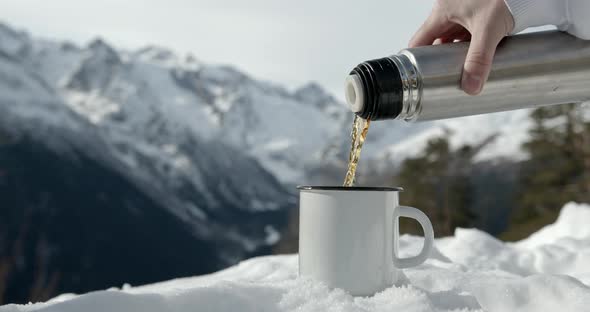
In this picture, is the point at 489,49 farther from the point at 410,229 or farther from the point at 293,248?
the point at 293,248

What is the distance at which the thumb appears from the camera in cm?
103

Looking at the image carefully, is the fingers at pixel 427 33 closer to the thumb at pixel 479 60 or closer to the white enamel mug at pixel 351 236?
the thumb at pixel 479 60

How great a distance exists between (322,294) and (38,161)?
77175mm

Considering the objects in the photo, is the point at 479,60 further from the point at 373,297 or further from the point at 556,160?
the point at 556,160

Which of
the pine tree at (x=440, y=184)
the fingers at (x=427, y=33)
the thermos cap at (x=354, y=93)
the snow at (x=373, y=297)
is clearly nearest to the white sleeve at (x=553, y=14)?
the fingers at (x=427, y=33)

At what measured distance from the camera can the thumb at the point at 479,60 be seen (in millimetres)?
1025

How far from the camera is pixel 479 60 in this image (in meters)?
1.03

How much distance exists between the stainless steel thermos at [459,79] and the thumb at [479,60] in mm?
44

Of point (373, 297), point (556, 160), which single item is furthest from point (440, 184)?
point (373, 297)

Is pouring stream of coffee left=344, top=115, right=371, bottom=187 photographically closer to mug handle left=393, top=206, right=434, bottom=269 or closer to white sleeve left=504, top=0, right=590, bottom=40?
mug handle left=393, top=206, right=434, bottom=269

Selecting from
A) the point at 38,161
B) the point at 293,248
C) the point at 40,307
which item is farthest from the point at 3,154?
the point at 40,307

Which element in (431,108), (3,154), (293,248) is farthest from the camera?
(3,154)

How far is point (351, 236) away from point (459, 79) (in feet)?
1.27

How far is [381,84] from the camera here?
3.34 feet
